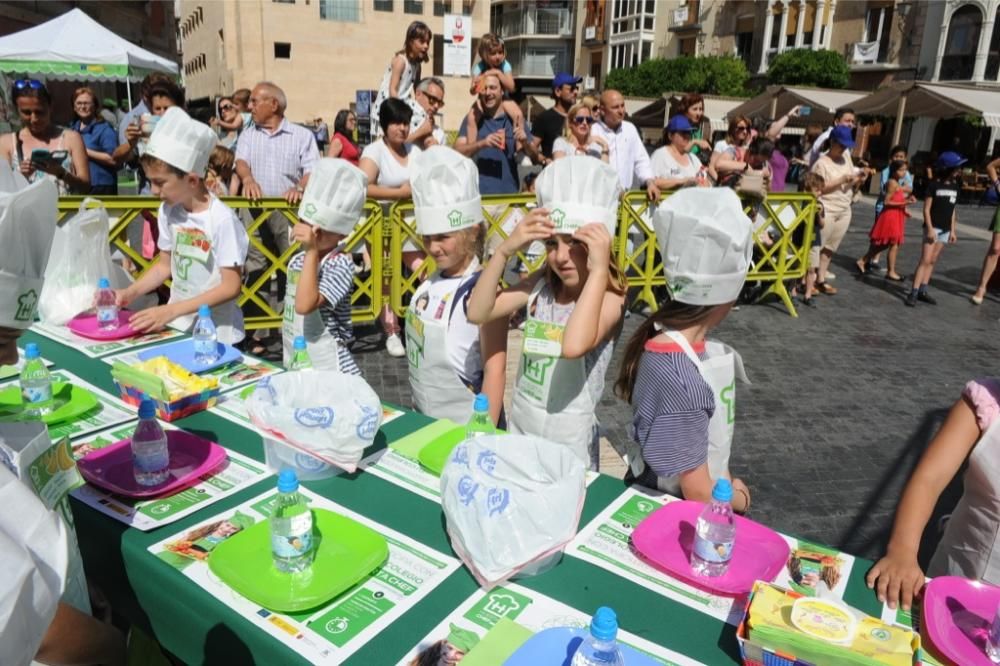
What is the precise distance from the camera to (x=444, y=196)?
2.95 m

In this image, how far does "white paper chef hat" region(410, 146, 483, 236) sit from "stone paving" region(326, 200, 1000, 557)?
2.05 meters

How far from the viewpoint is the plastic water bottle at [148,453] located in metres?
2.18

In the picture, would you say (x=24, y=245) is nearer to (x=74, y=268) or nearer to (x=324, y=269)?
(x=324, y=269)

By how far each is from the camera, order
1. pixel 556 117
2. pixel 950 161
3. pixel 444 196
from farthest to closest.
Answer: pixel 950 161 → pixel 556 117 → pixel 444 196

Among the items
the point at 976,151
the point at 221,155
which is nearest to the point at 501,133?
the point at 221,155

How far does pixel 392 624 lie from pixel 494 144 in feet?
19.7

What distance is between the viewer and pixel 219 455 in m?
2.34

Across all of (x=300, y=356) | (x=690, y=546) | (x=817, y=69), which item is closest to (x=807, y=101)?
(x=817, y=69)

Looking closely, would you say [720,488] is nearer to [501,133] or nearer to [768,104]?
[501,133]

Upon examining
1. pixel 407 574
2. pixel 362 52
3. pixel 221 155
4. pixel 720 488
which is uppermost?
pixel 362 52

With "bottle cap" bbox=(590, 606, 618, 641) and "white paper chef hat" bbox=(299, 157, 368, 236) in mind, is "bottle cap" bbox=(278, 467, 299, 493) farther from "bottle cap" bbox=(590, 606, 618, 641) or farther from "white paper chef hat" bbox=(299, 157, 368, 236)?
"white paper chef hat" bbox=(299, 157, 368, 236)

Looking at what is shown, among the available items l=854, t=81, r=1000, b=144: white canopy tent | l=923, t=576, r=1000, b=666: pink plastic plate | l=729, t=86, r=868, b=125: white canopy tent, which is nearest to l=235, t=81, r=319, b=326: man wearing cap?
l=923, t=576, r=1000, b=666: pink plastic plate

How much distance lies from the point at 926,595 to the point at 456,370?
1.87m

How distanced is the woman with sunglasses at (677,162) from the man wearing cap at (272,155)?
12.5 ft
